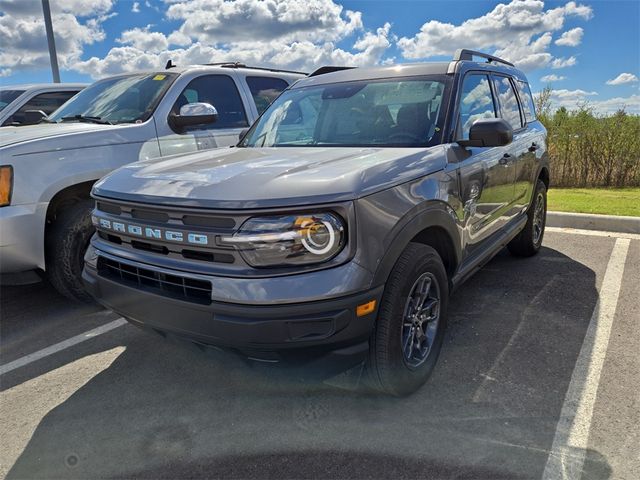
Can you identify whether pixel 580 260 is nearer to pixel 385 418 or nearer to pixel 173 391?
pixel 385 418

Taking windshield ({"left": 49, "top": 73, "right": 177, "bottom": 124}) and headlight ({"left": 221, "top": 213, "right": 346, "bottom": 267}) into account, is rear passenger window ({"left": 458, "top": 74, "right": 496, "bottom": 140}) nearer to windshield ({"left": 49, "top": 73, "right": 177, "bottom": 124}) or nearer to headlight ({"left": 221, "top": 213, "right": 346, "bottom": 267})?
headlight ({"left": 221, "top": 213, "right": 346, "bottom": 267})

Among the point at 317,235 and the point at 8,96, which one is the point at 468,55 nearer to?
the point at 317,235

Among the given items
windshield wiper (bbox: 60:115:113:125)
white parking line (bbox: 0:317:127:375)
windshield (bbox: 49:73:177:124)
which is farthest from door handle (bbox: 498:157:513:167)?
windshield wiper (bbox: 60:115:113:125)

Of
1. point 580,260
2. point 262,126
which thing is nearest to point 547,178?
point 580,260

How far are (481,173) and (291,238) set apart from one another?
1.83 metres

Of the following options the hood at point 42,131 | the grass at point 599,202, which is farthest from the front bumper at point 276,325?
the grass at point 599,202

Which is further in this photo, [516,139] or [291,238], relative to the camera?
[516,139]

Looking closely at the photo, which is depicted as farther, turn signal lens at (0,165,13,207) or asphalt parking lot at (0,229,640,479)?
turn signal lens at (0,165,13,207)

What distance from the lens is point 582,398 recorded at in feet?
8.88

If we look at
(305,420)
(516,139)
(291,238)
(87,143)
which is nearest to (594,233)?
(516,139)

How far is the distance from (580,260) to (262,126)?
12.1 ft

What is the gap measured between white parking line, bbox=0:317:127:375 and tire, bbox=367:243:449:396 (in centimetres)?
231

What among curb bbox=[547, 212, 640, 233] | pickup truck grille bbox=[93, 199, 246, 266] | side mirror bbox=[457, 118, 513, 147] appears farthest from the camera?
curb bbox=[547, 212, 640, 233]

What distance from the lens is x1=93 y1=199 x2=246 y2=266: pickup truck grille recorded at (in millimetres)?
2207
